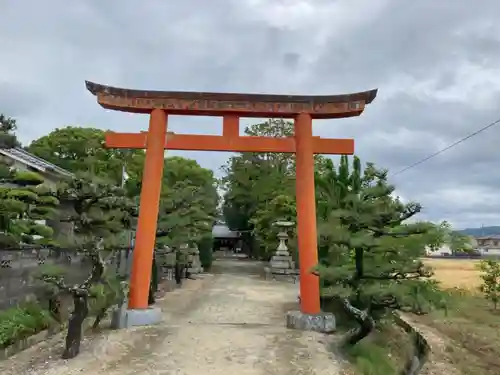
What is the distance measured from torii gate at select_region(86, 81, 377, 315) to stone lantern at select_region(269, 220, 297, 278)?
11.1 meters

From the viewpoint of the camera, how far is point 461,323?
1189 cm

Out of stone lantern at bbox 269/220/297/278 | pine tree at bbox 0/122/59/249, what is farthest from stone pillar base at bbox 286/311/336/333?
stone lantern at bbox 269/220/297/278

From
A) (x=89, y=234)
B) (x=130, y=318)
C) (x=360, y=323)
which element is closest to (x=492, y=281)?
(x=360, y=323)

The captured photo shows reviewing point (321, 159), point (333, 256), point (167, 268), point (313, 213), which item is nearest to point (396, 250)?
point (313, 213)

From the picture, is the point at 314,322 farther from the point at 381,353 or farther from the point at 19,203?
the point at 19,203

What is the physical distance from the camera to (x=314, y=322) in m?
8.23

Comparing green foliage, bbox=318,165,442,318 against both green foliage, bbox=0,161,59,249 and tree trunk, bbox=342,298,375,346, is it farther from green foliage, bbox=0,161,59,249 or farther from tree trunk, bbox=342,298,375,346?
green foliage, bbox=0,161,59,249

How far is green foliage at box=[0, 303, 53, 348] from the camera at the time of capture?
6.82 meters

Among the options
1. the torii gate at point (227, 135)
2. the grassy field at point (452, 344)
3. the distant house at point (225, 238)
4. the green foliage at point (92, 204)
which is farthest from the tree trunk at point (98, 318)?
the distant house at point (225, 238)

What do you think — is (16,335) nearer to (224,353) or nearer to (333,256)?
(224,353)

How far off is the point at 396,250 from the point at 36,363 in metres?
5.64

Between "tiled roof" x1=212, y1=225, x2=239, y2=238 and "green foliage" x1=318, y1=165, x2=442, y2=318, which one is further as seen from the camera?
"tiled roof" x1=212, y1=225, x2=239, y2=238

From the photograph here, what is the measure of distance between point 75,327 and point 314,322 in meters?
4.15

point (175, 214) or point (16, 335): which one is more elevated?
point (175, 214)
